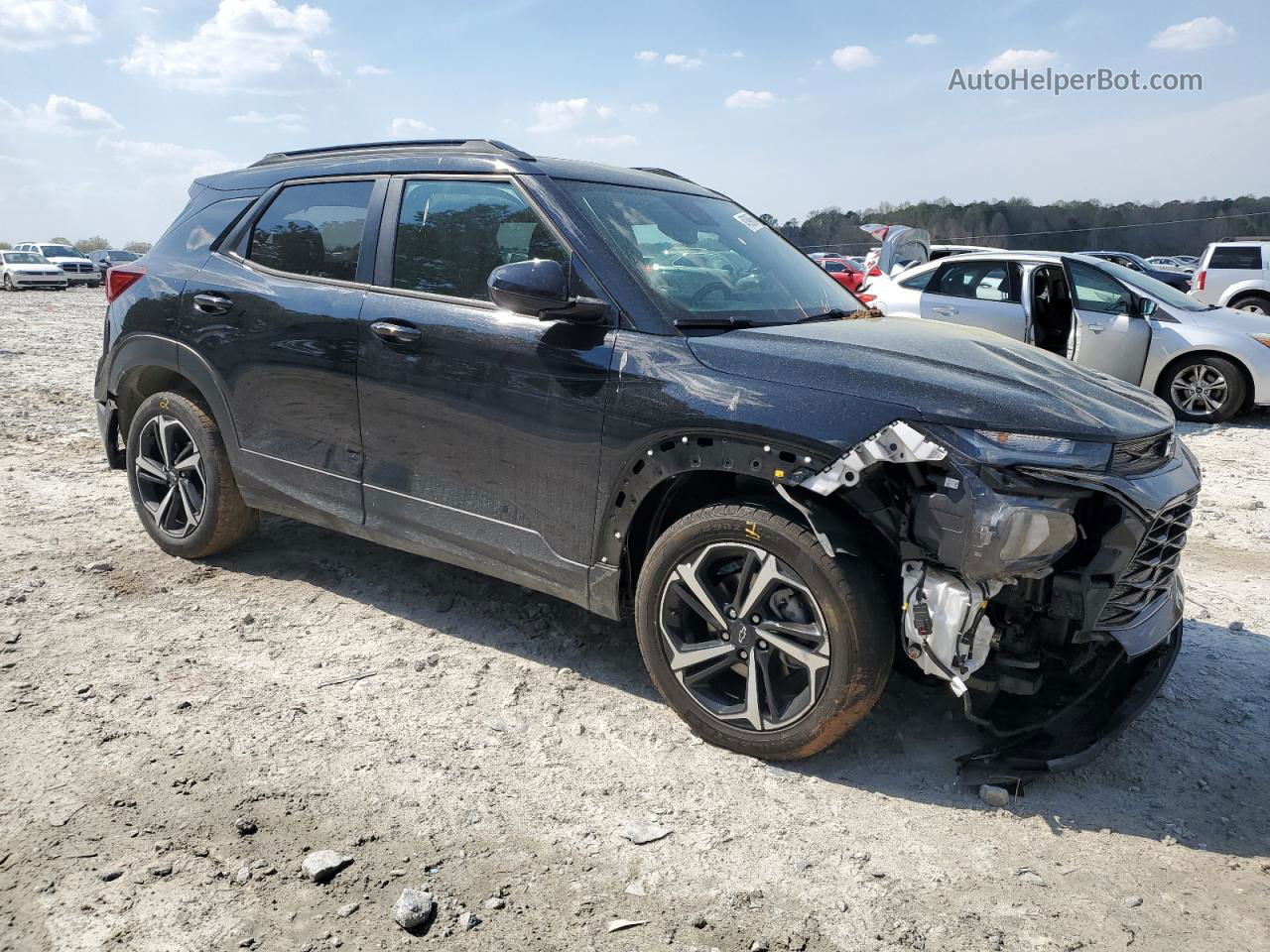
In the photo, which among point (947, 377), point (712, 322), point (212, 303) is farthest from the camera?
point (212, 303)

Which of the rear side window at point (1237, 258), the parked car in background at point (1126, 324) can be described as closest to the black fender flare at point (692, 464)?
the parked car in background at point (1126, 324)

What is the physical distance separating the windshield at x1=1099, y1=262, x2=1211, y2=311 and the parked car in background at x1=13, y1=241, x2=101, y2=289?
1533 inches

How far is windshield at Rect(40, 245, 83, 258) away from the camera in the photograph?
37688 mm

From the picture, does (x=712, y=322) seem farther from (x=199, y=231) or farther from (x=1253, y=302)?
(x=1253, y=302)

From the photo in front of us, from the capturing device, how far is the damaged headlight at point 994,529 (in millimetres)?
2564

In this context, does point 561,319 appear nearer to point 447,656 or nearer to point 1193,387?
point 447,656

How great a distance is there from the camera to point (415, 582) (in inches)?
182

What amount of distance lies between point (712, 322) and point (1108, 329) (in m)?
7.46

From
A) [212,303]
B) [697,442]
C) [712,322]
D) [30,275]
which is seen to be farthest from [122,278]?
[30,275]

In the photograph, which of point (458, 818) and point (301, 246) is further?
point (301, 246)

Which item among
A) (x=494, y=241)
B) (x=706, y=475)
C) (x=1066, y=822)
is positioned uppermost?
(x=494, y=241)

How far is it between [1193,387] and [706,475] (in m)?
8.02

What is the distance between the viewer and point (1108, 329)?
9.20 m

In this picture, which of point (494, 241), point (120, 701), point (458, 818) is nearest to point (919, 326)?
point (494, 241)
